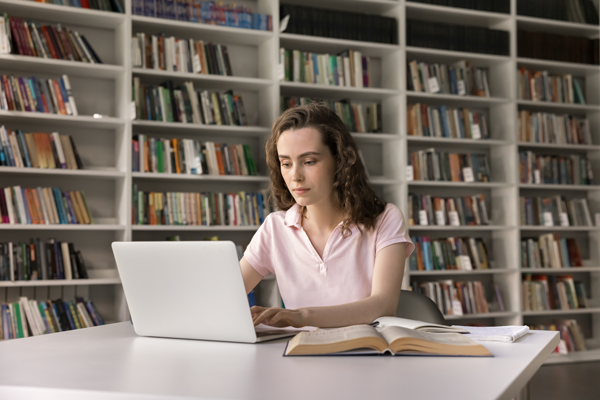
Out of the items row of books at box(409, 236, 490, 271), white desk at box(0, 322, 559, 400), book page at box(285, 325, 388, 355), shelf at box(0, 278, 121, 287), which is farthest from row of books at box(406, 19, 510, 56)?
book page at box(285, 325, 388, 355)

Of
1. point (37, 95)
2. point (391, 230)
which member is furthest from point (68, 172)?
point (391, 230)

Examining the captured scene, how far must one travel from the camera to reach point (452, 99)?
415cm

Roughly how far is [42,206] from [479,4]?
317 cm

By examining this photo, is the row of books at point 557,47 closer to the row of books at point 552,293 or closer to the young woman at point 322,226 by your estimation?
the row of books at point 552,293

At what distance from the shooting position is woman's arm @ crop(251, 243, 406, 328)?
4.02 ft

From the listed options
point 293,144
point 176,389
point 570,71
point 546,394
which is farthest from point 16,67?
point 570,71

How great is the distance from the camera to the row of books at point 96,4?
3.29 metres

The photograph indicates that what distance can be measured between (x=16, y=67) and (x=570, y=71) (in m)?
3.90

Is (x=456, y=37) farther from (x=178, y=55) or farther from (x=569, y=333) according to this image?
(x=569, y=333)

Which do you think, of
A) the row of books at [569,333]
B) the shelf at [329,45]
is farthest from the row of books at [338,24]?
the row of books at [569,333]

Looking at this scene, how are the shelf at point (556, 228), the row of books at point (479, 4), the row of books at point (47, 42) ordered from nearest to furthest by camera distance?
the row of books at point (47, 42) → the row of books at point (479, 4) → the shelf at point (556, 228)

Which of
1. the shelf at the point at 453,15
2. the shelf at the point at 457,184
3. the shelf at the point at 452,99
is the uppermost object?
the shelf at the point at 453,15

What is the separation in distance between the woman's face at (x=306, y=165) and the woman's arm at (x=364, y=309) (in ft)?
0.83

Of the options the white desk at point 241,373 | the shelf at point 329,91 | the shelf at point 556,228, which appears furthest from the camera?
the shelf at point 556,228
